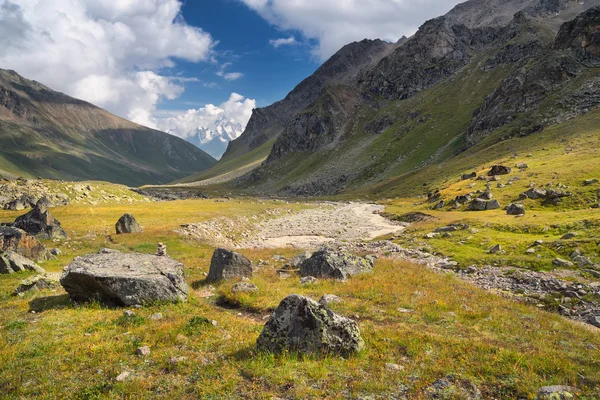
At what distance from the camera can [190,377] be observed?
9.11m

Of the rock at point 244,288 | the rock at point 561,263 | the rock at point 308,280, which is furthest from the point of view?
the rock at point 561,263

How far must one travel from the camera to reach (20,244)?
81.6 feet

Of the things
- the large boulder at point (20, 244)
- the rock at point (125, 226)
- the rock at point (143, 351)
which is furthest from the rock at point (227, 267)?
the rock at point (125, 226)

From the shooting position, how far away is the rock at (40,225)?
33375mm

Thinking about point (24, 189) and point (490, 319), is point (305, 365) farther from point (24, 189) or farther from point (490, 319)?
point (24, 189)

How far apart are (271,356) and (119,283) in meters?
9.66

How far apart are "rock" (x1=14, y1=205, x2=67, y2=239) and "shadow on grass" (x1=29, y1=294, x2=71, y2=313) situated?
22.5 m

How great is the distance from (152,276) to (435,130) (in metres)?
184

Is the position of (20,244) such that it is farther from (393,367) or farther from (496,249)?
(496,249)

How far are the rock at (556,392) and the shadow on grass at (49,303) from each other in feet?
62.5

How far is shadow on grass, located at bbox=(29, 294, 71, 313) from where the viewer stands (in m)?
15.0

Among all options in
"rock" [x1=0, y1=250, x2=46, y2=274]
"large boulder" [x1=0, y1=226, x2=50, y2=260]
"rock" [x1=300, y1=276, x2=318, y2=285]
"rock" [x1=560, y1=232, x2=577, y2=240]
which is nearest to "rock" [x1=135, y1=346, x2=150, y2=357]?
"rock" [x1=300, y1=276, x2=318, y2=285]

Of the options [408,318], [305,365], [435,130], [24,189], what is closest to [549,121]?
[435,130]

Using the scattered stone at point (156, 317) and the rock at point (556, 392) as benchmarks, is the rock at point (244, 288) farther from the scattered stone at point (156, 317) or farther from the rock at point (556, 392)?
the rock at point (556, 392)
